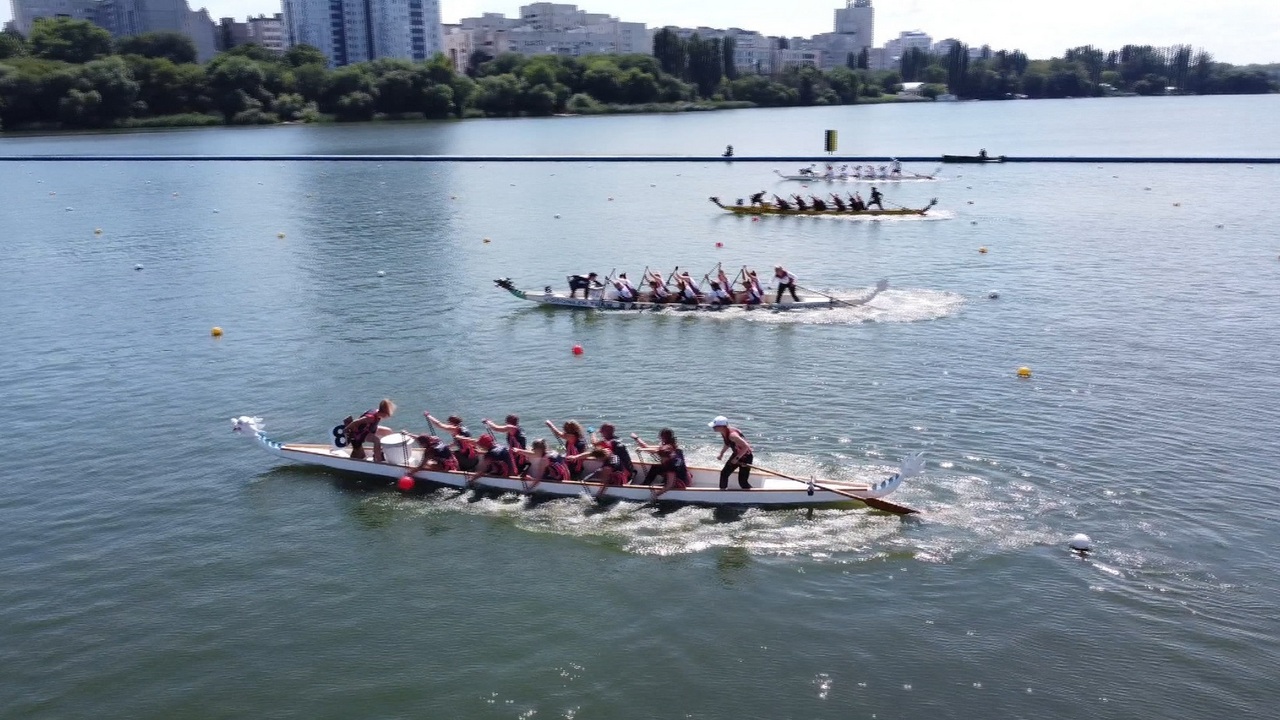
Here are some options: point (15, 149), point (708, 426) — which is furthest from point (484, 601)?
point (15, 149)

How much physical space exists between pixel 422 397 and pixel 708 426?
21.9ft

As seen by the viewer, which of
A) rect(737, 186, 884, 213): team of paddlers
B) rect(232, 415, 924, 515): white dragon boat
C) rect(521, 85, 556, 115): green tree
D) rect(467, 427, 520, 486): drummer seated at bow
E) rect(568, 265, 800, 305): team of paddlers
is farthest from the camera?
rect(521, 85, 556, 115): green tree

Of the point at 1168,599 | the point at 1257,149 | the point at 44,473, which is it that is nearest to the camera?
the point at 1168,599

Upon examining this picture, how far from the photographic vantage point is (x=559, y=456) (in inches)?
699

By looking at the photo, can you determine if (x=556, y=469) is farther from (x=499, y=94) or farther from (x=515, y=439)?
(x=499, y=94)

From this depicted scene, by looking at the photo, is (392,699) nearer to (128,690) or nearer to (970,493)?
(128,690)

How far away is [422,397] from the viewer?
23.1 metres

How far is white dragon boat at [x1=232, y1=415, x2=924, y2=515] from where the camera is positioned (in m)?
16.5

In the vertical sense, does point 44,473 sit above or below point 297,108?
below

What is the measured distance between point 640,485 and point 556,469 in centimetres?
148

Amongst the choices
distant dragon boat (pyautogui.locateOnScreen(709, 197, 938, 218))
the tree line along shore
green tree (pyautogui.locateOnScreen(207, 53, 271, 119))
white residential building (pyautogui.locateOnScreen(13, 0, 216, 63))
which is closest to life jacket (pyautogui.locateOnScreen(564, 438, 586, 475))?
distant dragon boat (pyautogui.locateOnScreen(709, 197, 938, 218))

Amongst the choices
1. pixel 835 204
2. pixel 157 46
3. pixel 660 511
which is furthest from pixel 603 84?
pixel 660 511

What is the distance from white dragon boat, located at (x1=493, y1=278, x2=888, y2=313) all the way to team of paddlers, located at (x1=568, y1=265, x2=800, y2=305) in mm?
88

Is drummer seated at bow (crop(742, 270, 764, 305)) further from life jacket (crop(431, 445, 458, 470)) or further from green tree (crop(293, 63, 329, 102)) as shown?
green tree (crop(293, 63, 329, 102))
